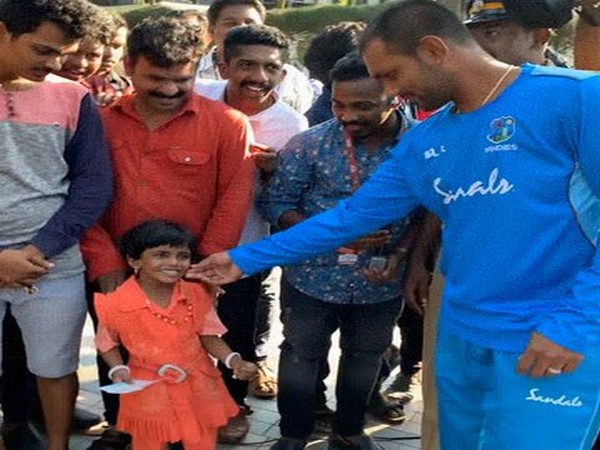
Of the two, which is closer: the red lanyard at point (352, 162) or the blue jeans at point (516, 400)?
the blue jeans at point (516, 400)

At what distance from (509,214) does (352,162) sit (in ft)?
3.63

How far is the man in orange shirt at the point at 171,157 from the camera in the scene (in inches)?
120

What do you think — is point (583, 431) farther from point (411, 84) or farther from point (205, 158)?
point (205, 158)

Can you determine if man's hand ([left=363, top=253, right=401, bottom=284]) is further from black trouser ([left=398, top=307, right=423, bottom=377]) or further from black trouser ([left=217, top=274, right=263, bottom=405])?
black trouser ([left=398, top=307, right=423, bottom=377])

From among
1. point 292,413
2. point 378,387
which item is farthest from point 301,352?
point 378,387

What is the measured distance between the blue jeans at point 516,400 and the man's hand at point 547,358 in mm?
60

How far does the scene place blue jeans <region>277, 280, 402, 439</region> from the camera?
3.31m

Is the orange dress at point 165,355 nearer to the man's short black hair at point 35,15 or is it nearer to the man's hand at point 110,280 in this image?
the man's hand at point 110,280

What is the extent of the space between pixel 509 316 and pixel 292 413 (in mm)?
1401

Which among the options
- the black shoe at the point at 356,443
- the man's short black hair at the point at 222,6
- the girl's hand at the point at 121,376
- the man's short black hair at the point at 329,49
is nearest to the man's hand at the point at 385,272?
the black shoe at the point at 356,443

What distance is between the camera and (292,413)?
3.40 meters

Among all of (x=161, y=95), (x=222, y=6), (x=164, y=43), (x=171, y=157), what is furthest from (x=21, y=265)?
(x=222, y=6)

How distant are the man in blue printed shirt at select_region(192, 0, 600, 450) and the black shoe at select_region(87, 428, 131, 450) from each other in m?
1.68

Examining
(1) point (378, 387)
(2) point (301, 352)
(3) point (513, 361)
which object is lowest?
(1) point (378, 387)
